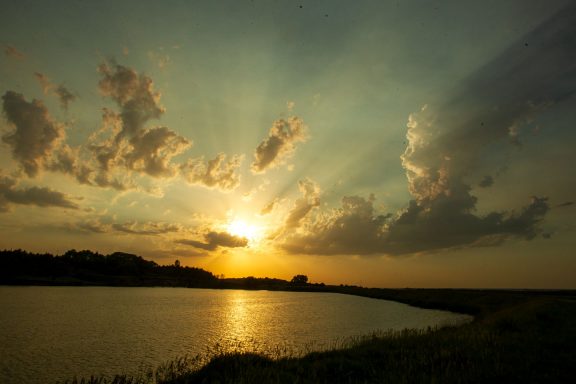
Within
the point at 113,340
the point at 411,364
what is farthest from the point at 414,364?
the point at 113,340

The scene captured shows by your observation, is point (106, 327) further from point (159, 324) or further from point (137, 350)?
point (137, 350)

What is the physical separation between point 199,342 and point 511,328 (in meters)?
34.4

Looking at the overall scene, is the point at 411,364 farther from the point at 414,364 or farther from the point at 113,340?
the point at 113,340

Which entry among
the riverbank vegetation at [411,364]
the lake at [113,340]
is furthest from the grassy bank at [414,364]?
the lake at [113,340]

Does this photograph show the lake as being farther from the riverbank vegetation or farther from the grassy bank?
the grassy bank

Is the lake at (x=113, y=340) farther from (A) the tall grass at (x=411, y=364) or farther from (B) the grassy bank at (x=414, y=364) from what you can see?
(B) the grassy bank at (x=414, y=364)

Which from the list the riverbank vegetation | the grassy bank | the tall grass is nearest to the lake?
the riverbank vegetation

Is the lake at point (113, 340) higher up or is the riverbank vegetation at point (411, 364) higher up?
the riverbank vegetation at point (411, 364)

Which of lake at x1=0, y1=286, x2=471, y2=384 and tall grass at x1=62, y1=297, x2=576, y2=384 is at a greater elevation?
tall grass at x1=62, y1=297, x2=576, y2=384

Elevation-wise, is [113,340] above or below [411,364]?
below

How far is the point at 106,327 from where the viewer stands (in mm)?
48438

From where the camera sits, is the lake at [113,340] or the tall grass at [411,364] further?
the lake at [113,340]

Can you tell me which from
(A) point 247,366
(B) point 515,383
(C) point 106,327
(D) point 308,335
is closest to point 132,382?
(A) point 247,366

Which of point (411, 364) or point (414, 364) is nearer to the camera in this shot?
point (411, 364)
